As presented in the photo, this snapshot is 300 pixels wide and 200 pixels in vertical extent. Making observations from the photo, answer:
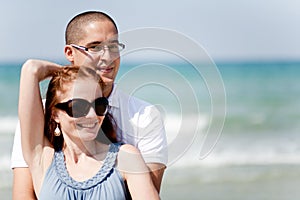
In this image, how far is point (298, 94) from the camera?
1833cm

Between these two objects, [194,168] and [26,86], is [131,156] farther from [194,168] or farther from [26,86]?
[194,168]

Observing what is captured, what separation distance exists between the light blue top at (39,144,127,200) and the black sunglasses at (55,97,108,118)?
195 mm

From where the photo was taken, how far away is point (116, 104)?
3605 millimetres

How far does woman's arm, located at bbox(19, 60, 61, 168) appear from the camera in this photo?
3.20m

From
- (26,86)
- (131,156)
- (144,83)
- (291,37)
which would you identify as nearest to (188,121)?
(144,83)

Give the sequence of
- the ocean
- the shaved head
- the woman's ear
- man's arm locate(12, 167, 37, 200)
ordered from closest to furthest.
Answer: the woman's ear
man's arm locate(12, 167, 37, 200)
the shaved head
the ocean

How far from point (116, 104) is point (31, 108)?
0.53 meters

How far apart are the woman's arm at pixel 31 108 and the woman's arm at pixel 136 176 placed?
1.23 feet

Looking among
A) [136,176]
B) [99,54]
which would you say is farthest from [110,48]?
[136,176]

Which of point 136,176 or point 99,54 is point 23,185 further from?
point 99,54

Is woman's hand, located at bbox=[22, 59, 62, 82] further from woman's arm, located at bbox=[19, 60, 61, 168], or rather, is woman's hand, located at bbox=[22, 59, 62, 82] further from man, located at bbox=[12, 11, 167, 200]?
man, located at bbox=[12, 11, 167, 200]

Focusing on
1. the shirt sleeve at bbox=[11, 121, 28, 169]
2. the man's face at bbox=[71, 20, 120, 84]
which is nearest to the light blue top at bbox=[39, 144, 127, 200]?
the shirt sleeve at bbox=[11, 121, 28, 169]

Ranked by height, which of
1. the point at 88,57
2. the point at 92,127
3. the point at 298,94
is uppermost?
the point at 88,57

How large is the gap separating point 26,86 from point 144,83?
3.34 feet
